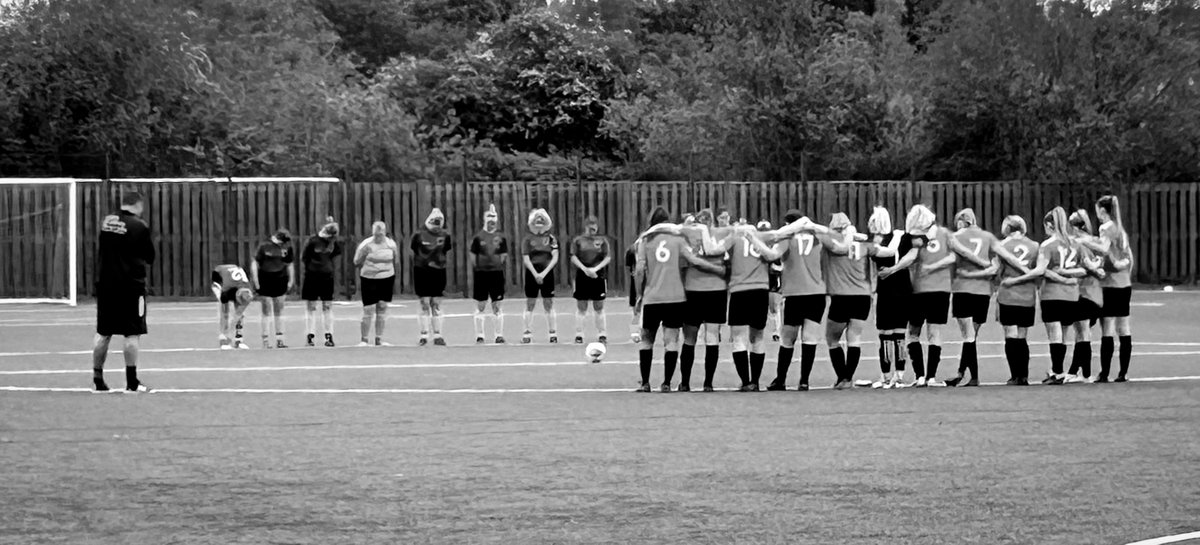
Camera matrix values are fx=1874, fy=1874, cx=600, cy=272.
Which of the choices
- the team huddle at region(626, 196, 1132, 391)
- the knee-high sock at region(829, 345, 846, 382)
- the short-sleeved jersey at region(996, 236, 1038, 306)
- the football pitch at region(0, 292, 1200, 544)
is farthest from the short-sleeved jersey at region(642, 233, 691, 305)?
the short-sleeved jersey at region(996, 236, 1038, 306)

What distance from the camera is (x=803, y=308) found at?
58.7 feet

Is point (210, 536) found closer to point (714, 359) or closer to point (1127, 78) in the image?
point (714, 359)

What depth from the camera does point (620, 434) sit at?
1398 cm

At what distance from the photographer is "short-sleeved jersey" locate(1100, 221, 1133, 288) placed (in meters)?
18.8

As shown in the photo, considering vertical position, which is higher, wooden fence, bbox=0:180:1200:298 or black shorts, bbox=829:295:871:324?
wooden fence, bbox=0:180:1200:298

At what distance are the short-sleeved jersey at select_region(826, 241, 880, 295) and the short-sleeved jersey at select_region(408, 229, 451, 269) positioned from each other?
807cm

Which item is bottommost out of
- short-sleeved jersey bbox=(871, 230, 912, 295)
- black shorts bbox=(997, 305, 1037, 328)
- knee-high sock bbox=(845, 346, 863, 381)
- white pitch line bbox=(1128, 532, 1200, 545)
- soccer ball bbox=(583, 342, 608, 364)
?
white pitch line bbox=(1128, 532, 1200, 545)

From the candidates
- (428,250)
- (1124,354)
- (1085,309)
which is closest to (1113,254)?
(1085,309)

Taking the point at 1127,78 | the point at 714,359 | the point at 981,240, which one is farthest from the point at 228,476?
the point at 1127,78

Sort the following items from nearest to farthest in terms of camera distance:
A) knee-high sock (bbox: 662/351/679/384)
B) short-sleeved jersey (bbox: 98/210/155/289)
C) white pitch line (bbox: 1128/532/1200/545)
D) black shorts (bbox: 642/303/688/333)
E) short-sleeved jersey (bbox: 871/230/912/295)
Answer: white pitch line (bbox: 1128/532/1200/545), short-sleeved jersey (bbox: 98/210/155/289), black shorts (bbox: 642/303/688/333), knee-high sock (bbox: 662/351/679/384), short-sleeved jersey (bbox: 871/230/912/295)

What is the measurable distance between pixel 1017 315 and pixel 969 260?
28.5 inches

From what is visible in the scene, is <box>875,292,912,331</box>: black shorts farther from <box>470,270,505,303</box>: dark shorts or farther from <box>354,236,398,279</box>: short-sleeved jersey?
<box>354,236,398,279</box>: short-sleeved jersey

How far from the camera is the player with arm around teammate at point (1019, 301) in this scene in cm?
1845

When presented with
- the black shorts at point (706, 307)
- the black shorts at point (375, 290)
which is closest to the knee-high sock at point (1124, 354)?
the black shorts at point (706, 307)
